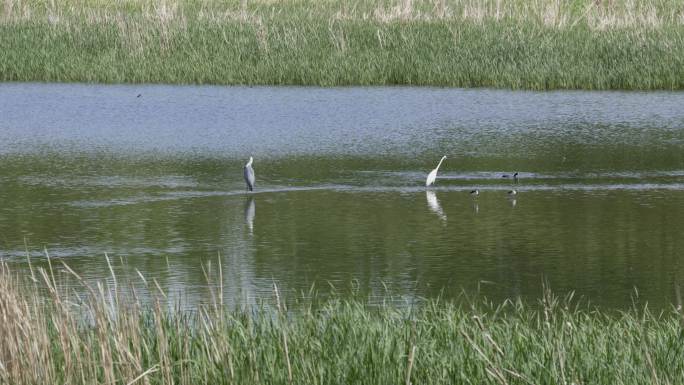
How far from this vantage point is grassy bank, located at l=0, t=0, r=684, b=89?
24.4m

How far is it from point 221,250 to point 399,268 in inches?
63.8

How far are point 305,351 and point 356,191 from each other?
742 cm

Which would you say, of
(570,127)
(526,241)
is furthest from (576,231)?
(570,127)

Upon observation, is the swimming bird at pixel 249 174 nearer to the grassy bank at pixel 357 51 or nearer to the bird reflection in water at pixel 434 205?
the bird reflection in water at pixel 434 205

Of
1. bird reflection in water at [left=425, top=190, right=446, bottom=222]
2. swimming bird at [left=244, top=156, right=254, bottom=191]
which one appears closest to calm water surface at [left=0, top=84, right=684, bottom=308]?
bird reflection in water at [left=425, top=190, right=446, bottom=222]

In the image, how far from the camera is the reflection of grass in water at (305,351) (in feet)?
Answer: 19.0

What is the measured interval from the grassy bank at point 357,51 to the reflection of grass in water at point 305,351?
711 inches

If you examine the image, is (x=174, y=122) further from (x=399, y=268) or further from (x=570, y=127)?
(x=399, y=268)

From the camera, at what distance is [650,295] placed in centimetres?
905

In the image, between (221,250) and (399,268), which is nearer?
(399,268)

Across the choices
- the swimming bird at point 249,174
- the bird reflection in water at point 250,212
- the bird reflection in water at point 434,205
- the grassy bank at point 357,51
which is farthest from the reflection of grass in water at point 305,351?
the grassy bank at point 357,51

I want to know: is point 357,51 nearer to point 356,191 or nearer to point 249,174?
point 356,191

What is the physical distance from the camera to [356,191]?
13.8 meters

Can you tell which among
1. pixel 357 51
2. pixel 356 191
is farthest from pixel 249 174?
pixel 357 51
